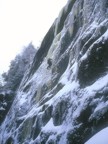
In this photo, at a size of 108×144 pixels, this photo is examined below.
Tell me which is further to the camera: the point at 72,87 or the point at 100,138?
the point at 72,87

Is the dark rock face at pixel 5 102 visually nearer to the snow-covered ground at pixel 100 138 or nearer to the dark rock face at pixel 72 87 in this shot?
the dark rock face at pixel 72 87

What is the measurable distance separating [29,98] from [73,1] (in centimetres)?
1067

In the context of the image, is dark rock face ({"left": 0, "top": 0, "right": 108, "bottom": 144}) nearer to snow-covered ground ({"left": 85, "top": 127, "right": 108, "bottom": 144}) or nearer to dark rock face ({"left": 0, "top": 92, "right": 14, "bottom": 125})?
snow-covered ground ({"left": 85, "top": 127, "right": 108, "bottom": 144})

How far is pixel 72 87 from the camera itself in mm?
15469

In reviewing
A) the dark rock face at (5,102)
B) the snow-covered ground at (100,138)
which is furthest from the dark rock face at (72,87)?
the dark rock face at (5,102)

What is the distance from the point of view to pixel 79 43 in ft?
58.6

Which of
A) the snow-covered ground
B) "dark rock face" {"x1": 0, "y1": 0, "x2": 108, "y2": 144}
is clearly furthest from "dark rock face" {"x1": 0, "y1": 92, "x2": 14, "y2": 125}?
the snow-covered ground

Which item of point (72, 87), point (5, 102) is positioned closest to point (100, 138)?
point (72, 87)

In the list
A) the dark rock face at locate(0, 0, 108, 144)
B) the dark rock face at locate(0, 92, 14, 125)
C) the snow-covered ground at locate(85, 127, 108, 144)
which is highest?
the dark rock face at locate(0, 92, 14, 125)

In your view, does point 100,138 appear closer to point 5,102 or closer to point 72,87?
point 72,87

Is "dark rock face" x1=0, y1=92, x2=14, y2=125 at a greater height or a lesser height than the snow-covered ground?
greater

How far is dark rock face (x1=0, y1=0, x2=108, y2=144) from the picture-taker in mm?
12789

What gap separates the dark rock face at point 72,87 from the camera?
12789 mm

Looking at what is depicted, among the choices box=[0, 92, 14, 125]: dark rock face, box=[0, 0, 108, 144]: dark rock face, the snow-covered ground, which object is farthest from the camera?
box=[0, 92, 14, 125]: dark rock face
